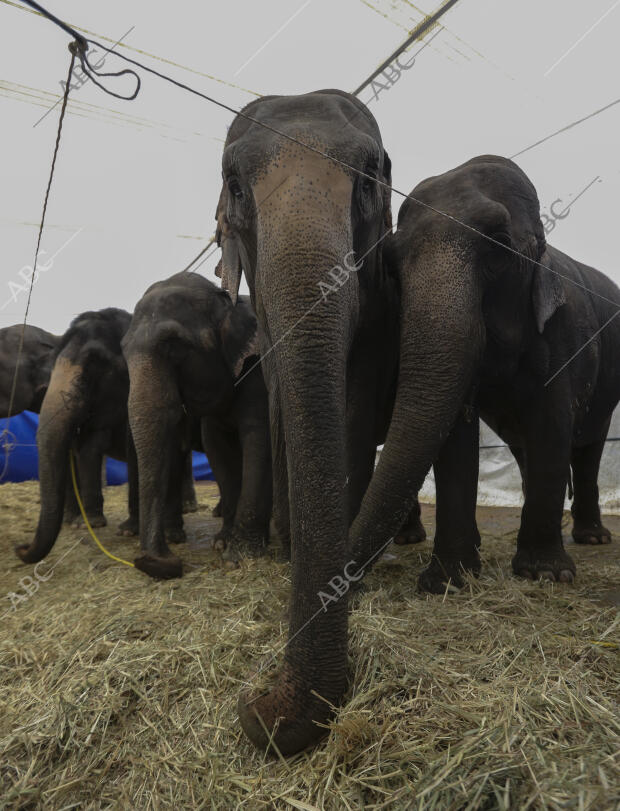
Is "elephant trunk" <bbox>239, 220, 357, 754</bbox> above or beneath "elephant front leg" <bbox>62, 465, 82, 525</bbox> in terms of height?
above

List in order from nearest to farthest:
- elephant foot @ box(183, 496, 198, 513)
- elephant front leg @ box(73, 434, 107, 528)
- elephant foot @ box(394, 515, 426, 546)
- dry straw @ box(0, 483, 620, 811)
Result: 1. dry straw @ box(0, 483, 620, 811)
2. elephant foot @ box(394, 515, 426, 546)
3. elephant front leg @ box(73, 434, 107, 528)
4. elephant foot @ box(183, 496, 198, 513)

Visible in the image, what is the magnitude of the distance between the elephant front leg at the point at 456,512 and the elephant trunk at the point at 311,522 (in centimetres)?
125

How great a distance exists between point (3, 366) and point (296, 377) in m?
5.21

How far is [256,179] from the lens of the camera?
6.58ft

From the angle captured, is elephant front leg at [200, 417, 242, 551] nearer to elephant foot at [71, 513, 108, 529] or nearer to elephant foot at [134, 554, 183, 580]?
elephant foot at [134, 554, 183, 580]

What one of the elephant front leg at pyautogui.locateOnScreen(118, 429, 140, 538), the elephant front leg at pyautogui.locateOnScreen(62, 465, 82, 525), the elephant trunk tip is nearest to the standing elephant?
the elephant front leg at pyautogui.locateOnScreen(62, 465, 82, 525)

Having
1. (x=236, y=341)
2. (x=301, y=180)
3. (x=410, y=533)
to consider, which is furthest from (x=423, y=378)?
(x=410, y=533)

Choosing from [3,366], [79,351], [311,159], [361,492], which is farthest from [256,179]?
[3,366]

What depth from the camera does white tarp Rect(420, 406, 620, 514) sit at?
278 inches

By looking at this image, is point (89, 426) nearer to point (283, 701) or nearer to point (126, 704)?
point (126, 704)

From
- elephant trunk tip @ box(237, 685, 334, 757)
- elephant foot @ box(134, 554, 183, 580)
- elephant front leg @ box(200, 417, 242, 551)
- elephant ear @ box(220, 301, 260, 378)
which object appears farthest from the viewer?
elephant front leg @ box(200, 417, 242, 551)

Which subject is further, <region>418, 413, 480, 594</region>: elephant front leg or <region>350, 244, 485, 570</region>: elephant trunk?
<region>418, 413, 480, 594</region>: elephant front leg

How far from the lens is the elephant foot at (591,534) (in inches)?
171

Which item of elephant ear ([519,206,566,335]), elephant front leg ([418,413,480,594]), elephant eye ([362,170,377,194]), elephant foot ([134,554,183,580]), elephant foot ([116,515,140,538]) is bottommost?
elephant foot ([116,515,140,538])
